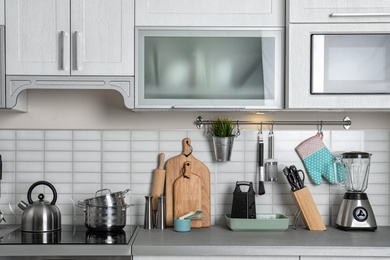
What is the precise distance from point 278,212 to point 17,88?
1515mm

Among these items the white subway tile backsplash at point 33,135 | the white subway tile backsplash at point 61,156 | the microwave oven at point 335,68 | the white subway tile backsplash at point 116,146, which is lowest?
the white subway tile backsplash at point 61,156

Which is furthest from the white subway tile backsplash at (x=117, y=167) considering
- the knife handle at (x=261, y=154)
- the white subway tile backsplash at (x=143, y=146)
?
the knife handle at (x=261, y=154)

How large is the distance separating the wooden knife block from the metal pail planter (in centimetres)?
41

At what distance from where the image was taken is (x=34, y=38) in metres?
2.51

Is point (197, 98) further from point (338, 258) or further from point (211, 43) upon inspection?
point (338, 258)

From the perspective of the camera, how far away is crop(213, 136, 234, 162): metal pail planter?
9.17ft

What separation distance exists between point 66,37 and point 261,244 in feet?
4.39

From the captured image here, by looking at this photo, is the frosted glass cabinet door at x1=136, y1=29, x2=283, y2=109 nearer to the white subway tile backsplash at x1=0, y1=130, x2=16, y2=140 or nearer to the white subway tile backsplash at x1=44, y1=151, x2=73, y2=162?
the white subway tile backsplash at x1=44, y1=151, x2=73, y2=162

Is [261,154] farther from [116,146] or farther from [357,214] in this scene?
[116,146]

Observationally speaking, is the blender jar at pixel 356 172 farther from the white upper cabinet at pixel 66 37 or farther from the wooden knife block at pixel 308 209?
the white upper cabinet at pixel 66 37

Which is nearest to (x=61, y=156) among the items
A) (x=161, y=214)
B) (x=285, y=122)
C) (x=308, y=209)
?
(x=161, y=214)

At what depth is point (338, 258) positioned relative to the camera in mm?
2303

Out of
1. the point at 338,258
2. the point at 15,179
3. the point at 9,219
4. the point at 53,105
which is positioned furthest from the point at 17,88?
the point at 338,258

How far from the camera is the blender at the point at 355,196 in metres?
2.64
